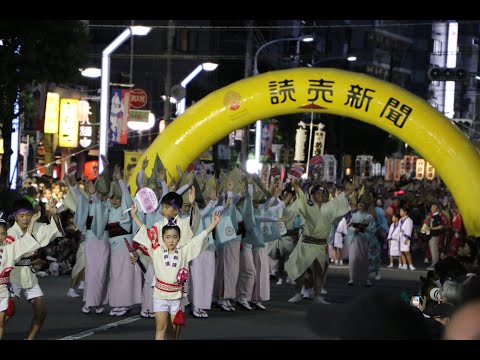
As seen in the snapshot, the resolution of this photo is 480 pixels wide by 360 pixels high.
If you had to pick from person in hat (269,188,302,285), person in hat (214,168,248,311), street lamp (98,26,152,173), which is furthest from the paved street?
street lamp (98,26,152,173)

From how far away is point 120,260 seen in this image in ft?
50.7

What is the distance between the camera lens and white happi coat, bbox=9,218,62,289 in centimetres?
1135

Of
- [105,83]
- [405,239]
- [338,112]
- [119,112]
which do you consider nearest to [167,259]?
[338,112]

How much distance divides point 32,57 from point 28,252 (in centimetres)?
1082

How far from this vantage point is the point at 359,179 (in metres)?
19.4

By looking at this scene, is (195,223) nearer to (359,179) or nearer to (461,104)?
(359,179)

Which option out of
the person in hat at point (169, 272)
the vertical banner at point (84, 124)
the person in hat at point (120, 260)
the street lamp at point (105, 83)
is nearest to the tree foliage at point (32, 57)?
the street lamp at point (105, 83)

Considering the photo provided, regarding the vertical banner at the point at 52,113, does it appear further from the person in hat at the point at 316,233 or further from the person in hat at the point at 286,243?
the person in hat at the point at 316,233

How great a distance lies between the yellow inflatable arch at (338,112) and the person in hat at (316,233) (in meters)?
2.51

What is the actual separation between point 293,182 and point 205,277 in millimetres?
2855

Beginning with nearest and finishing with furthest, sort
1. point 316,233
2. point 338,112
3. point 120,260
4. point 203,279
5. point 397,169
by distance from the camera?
point 120,260
point 203,279
point 316,233
point 338,112
point 397,169

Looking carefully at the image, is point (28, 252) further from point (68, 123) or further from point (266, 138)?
point (266, 138)

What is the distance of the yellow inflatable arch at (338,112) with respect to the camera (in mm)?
19734
